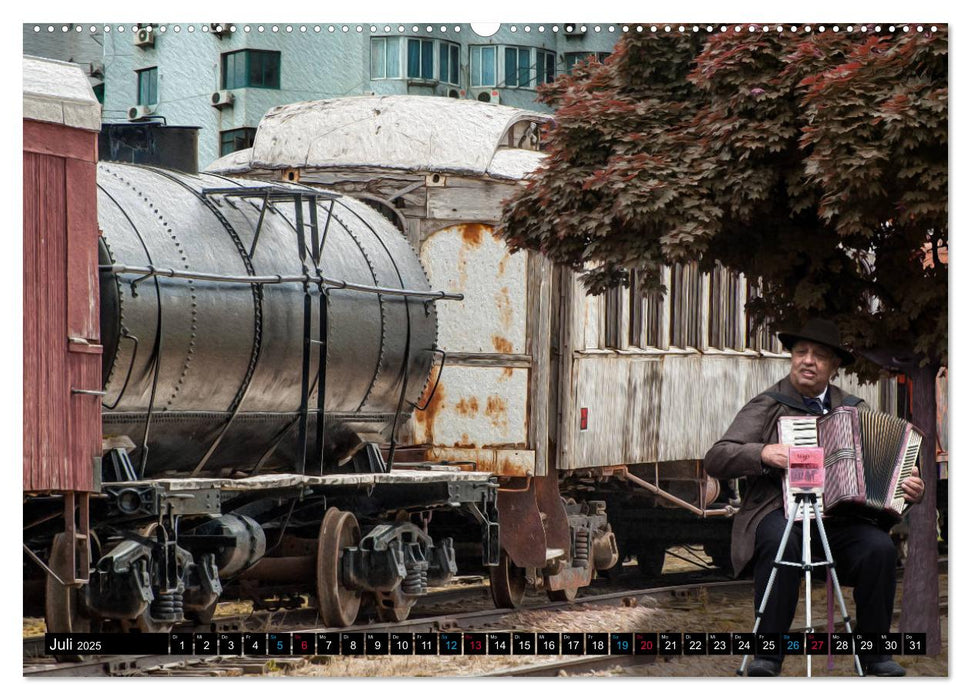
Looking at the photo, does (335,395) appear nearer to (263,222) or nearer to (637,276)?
(263,222)

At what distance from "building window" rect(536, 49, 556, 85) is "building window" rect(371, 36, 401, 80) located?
31.7 inches

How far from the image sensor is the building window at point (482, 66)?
1148cm

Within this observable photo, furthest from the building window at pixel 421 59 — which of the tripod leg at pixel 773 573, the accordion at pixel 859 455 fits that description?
the tripod leg at pixel 773 573

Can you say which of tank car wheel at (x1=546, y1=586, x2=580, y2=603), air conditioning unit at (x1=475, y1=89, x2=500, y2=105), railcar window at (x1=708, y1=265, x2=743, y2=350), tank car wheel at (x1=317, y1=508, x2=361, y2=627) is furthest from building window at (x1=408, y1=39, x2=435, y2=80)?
tank car wheel at (x1=546, y1=586, x2=580, y2=603)

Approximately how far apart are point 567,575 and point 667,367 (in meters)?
1.80

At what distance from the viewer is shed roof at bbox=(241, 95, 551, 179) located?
13297 millimetres

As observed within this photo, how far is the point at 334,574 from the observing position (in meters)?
13.4

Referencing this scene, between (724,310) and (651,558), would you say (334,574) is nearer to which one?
(724,310)

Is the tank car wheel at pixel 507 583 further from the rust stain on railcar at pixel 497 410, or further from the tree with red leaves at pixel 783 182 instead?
the tree with red leaves at pixel 783 182

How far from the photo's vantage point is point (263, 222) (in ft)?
42.1

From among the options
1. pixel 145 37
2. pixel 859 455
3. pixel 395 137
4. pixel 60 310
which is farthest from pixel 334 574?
pixel 859 455

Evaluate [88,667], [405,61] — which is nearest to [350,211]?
[405,61]

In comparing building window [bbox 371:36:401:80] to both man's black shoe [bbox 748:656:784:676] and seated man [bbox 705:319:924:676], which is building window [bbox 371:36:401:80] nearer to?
seated man [bbox 705:319:924:676]

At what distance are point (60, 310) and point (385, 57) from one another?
Result: 244 cm
